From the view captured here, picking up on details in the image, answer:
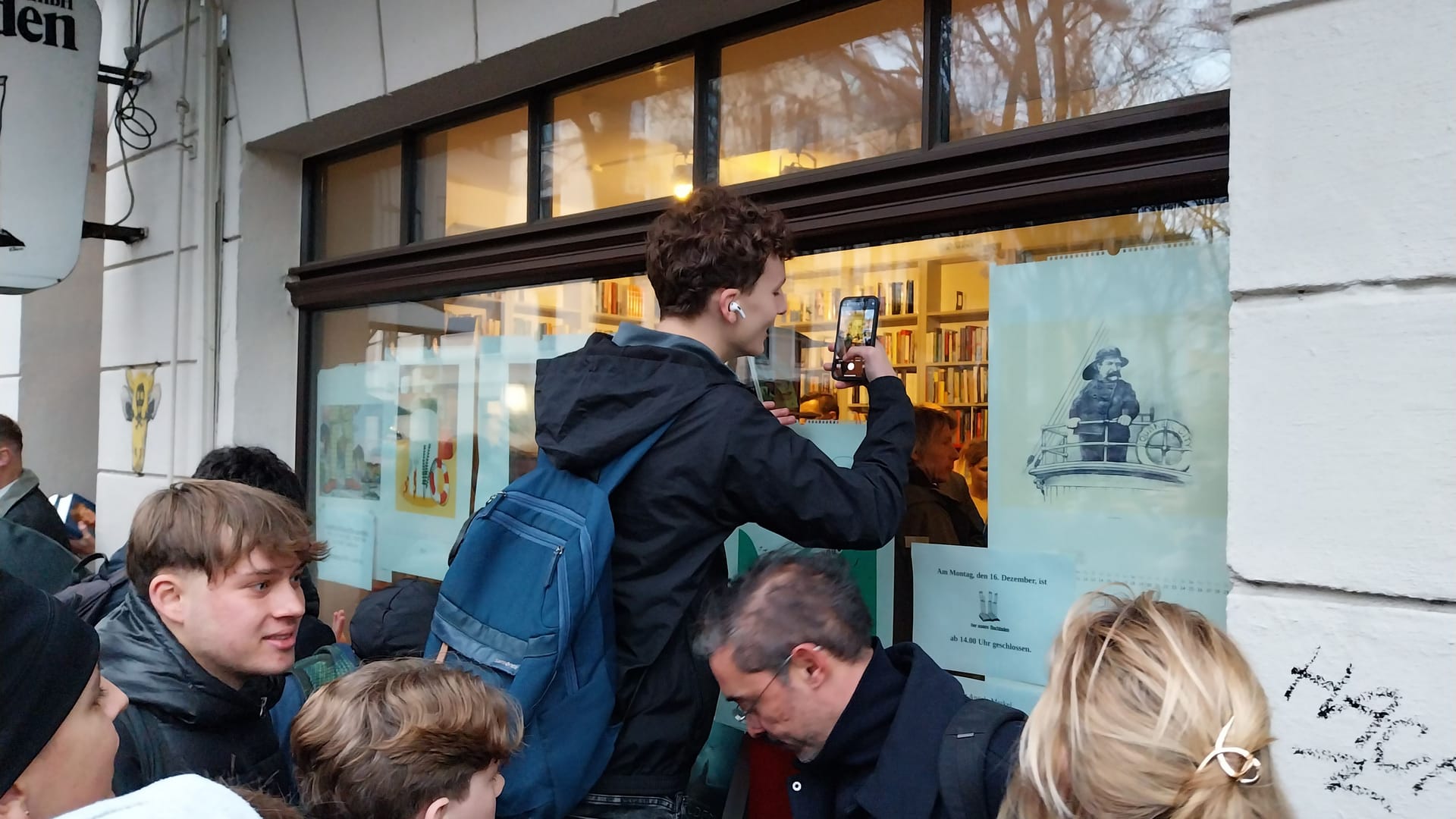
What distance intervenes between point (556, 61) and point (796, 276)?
1279mm

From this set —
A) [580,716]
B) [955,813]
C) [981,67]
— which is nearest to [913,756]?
[955,813]

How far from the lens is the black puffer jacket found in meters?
1.78

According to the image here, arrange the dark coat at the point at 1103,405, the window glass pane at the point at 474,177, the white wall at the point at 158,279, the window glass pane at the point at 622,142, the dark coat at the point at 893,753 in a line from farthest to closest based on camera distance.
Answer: the white wall at the point at 158,279, the window glass pane at the point at 474,177, the window glass pane at the point at 622,142, the dark coat at the point at 1103,405, the dark coat at the point at 893,753

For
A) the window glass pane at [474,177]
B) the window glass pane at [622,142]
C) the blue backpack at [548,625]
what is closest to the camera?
the blue backpack at [548,625]

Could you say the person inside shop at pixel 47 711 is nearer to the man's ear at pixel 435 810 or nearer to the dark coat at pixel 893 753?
the man's ear at pixel 435 810

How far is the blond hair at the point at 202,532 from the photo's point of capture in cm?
197

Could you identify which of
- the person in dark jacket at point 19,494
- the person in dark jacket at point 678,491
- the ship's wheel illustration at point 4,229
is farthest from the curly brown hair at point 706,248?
the ship's wheel illustration at point 4,229

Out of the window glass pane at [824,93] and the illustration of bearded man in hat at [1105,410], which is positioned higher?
the window glass pane at [824,93]

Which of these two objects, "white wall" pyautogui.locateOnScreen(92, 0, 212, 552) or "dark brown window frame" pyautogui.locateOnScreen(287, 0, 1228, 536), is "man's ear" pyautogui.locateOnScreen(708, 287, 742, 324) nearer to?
"dark brown window frame" pyautogui.locateOnScreen(287, 0, 1228, 536)

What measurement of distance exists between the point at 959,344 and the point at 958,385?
0.10 meters

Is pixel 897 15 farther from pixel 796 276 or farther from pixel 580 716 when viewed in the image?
pixel 580 716

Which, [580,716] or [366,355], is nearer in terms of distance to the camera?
[580,716]

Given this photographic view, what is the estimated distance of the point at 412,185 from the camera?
427cm

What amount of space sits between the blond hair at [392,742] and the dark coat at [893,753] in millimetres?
600
